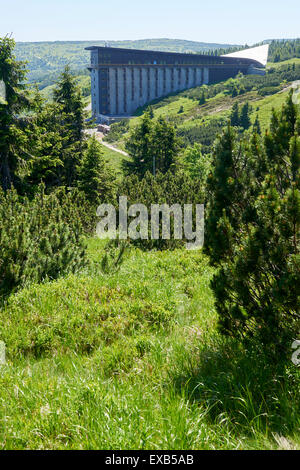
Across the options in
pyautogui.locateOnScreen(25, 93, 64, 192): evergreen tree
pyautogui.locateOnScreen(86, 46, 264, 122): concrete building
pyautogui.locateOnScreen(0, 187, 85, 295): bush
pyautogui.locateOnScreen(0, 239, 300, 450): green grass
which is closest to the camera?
pyautogui.locateOnScreen(0, 239, 300, 450): green grass

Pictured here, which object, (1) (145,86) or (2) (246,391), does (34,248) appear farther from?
(1) (145,86)

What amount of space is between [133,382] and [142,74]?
13326 cm

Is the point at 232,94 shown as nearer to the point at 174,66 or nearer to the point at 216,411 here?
the point at 174,66

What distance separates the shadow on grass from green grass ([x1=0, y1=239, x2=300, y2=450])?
12 mm

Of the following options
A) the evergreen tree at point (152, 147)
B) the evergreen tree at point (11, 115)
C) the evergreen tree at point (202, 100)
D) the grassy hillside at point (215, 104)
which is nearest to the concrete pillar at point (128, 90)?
the grassy hillside at point (215, 104)

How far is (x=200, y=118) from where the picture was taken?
100375 mm

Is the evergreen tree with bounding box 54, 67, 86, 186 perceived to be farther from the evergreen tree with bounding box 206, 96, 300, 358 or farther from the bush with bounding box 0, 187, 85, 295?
the evergreen tree with bounding box 206, 96, 300, 358

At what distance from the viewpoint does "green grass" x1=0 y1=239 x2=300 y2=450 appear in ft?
10.7

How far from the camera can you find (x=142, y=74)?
411ft

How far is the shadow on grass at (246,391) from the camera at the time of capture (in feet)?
11.1

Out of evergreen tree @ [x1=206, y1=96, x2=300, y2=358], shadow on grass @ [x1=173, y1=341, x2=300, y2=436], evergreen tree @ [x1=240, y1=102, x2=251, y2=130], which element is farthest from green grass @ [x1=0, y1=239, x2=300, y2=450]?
evergreen tree @ [x1=240, y1=102, x2=251, y2=130]

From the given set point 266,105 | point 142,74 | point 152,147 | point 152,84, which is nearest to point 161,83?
point 152,84
